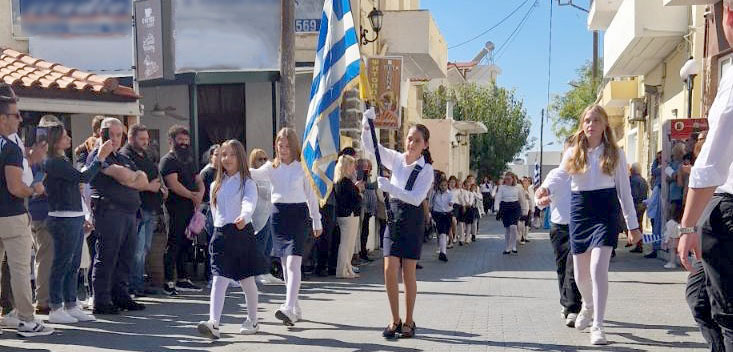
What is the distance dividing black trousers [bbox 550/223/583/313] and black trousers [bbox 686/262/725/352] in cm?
273

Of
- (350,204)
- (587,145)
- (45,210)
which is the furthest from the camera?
(350,204)

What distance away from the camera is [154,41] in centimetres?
1148

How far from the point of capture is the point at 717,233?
3680 millimetres

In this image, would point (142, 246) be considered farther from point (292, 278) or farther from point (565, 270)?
point (565, 270)

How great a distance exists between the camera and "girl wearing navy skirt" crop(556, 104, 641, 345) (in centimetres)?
647

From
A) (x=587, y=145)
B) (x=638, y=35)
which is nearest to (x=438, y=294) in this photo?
(x=587, y=145)

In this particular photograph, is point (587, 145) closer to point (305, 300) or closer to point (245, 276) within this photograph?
point (245, 276)

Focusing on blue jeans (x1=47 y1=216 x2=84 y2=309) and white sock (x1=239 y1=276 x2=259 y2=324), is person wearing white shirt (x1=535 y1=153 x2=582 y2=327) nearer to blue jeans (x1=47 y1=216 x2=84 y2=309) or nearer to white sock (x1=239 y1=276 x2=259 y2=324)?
white sock (x1=239 y1=276 x2=259 y2=324)

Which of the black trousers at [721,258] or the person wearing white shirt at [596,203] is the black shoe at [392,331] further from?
the black trousers at [721,258]

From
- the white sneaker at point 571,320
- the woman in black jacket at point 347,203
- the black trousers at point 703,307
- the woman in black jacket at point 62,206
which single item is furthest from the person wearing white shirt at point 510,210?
the black trousers at point 703,307

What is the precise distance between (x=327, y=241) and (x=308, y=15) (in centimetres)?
496

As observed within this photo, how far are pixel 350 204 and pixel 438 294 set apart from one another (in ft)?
9.31

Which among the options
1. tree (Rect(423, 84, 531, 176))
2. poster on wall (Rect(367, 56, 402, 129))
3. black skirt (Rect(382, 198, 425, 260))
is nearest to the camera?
black skirt (Rect(382, 198, 425, 260))

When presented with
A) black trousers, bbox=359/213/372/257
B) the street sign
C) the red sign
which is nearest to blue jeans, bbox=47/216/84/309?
the street sign
